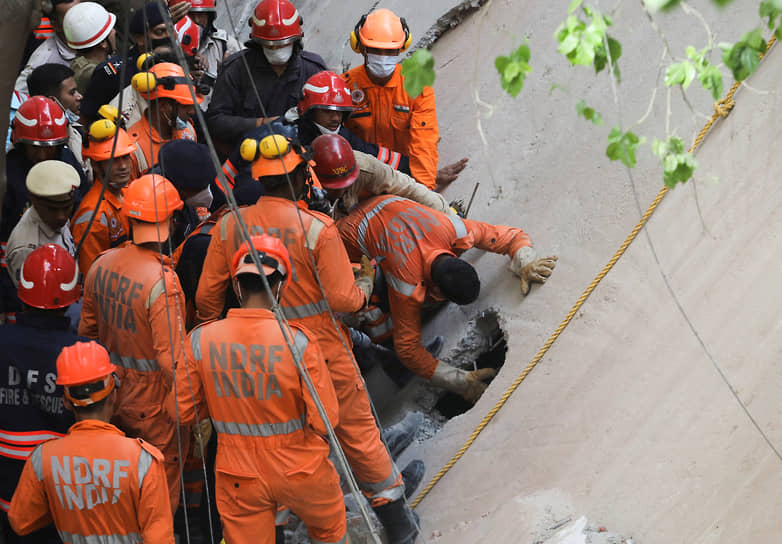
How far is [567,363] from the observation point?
463cm

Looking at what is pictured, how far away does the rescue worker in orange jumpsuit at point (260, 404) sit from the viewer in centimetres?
337

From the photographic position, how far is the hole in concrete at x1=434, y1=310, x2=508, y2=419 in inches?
209

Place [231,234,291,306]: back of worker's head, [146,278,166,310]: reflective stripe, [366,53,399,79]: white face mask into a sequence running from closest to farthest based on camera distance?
[231,234,291,306]: back of worker's head, [146,278,166,310]: reflective stripe, [366,53,399,79]: white face mask

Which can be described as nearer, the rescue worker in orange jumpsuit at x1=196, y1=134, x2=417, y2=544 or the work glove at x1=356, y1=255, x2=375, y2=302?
the rescue worker in orange jumpsuit at x1=196, y1=134, x2=417, y2=544

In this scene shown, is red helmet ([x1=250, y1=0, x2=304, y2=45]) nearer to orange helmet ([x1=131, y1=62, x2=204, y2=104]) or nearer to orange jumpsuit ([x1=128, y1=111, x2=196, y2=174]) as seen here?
orange helmet ([x1=131, y1=62, x2=204, y2=104])

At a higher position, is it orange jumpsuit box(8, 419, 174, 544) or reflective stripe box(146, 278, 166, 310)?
reflective stripe box(146, 278, 166, 310)

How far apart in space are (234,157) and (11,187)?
1.18 m

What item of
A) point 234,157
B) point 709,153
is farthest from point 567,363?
point 234,157

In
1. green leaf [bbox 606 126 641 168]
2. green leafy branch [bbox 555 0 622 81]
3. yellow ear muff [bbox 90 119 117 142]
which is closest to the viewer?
green leafy branch [bbox 555 0 622 81]

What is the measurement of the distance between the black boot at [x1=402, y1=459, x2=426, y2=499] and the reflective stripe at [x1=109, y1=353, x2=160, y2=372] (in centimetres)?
162

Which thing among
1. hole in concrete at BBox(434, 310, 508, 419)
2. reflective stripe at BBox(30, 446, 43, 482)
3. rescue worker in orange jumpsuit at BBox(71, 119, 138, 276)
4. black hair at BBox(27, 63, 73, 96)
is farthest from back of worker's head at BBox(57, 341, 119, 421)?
hole in concrete at BBox(434, 310, 508, 419)

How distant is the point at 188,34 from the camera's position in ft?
19.0

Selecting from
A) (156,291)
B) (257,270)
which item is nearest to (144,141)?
(156,291)

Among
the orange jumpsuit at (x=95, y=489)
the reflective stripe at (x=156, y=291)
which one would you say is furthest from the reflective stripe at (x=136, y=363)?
the orange jumpsuit at (x=95, y=489)
